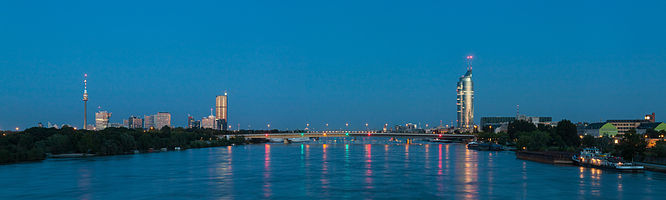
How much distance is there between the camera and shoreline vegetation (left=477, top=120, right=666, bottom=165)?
74.1 metres

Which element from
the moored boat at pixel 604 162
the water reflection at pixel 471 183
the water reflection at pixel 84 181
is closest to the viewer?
the water reflection at pixel 84 181

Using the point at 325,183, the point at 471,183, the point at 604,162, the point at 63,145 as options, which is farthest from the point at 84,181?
the point at 604,162

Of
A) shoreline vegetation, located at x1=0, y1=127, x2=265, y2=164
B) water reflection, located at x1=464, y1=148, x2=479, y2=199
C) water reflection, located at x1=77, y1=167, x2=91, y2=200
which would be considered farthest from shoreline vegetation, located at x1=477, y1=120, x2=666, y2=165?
shoreline vegetation, located at x1=0, y1=127, x2=265, y2=164

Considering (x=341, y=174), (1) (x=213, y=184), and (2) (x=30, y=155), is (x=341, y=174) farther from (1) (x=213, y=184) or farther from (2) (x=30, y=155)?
(2) (x=30, y=155)

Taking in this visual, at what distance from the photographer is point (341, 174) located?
67938 mm

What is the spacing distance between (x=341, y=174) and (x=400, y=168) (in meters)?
12.4

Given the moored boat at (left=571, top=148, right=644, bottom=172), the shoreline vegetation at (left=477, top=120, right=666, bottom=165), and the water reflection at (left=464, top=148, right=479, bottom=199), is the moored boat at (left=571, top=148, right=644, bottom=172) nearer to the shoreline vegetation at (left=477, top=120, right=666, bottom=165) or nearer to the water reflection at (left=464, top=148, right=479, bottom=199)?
the shoreline vegetation at (left=477, top=120, right=666, bottom=165)

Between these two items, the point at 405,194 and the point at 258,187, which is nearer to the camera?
the point at 405,194

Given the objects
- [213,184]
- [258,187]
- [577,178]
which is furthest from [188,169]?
[577,178]

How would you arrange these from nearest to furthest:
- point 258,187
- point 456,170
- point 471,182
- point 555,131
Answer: point 258,187 < point 471,182 < point 456,170 < point 555,131

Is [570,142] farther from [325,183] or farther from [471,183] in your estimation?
[325,183]

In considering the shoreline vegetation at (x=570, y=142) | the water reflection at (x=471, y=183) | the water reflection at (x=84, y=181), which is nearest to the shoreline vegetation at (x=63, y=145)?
the water reflection at (x=84, y=181)

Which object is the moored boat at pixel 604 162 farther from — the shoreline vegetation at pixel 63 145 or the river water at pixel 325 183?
the shoreline vegetation at pixel 63 145

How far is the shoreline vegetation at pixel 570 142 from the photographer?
74062 mm
